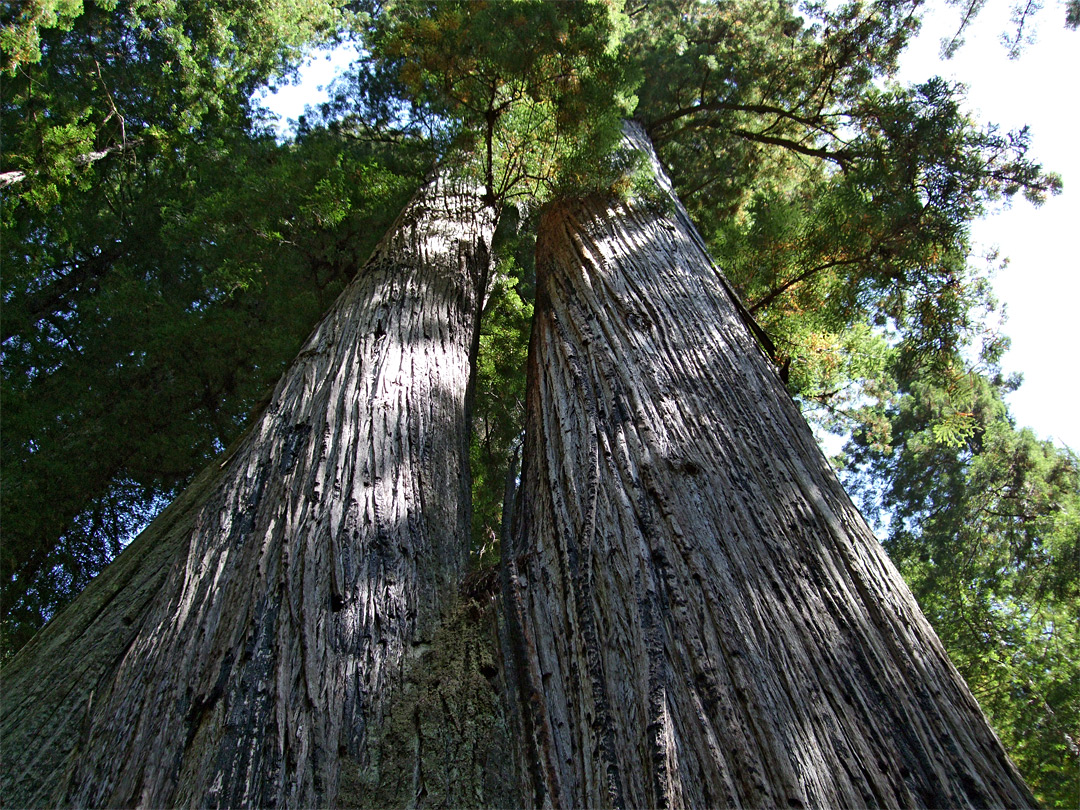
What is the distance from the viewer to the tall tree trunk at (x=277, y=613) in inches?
57.0

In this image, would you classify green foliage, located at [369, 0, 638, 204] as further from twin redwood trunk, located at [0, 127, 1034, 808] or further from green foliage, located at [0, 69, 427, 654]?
twin redwood trunk, located at [0, 127, 1034, 808]

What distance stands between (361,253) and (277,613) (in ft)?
14.4

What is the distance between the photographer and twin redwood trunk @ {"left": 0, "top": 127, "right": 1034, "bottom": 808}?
4.57 feet

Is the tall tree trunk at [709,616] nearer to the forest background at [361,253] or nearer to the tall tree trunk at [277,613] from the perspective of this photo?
the tall tree trunk at [277,613]

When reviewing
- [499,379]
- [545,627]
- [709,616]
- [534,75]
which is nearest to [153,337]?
[499,379]

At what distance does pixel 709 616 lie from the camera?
160 cm

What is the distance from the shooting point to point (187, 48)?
23.0ft

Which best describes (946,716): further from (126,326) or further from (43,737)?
(126,326)

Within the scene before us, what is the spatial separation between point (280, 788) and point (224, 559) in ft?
2.45

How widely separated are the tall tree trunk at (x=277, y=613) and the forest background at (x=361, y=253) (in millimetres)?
1724

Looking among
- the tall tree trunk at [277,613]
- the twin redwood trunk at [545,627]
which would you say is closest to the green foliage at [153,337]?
the tall tree trunk at [277,613]

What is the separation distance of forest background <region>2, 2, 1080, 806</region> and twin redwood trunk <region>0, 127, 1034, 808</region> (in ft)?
3.64

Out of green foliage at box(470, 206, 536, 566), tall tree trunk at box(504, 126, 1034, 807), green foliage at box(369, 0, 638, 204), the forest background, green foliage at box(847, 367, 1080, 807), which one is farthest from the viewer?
green foliage at box(847, 367, 1080, 807)

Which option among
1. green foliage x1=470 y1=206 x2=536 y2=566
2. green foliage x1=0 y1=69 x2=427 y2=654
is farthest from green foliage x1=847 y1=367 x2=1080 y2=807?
green foliage x1=0 y1=69 x2=427 y2=654
